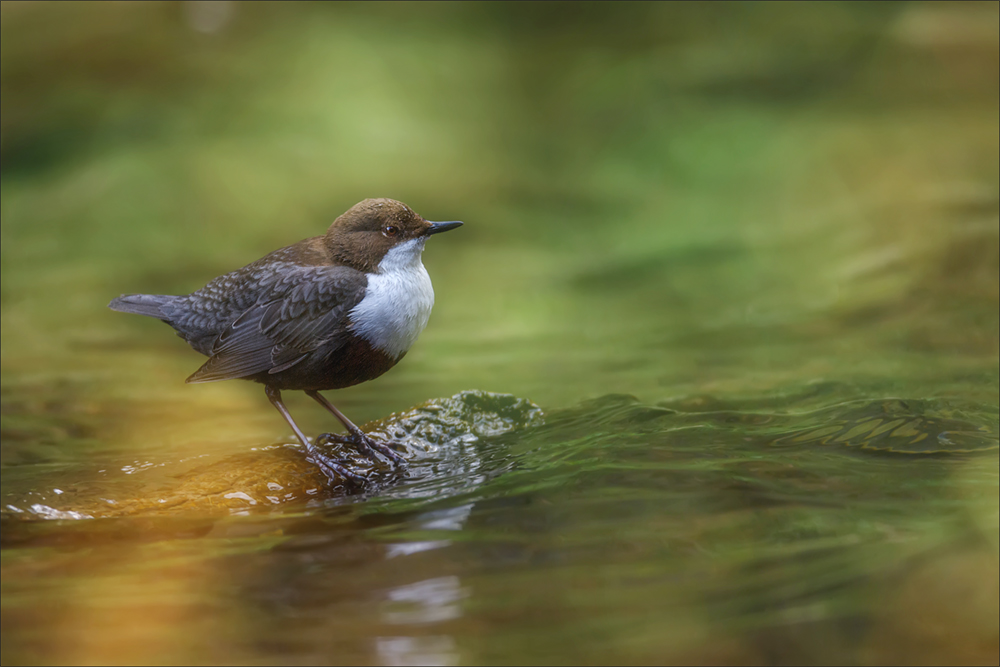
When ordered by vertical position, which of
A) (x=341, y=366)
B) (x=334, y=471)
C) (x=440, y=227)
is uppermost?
(x=440, y=227)

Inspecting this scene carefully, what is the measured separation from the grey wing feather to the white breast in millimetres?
61

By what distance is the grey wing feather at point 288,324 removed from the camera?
358cm

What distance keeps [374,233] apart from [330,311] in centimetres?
38

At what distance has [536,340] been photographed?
6.11 meters

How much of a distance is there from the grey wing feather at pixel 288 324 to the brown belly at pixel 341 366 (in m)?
0.04

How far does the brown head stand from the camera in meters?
3.69

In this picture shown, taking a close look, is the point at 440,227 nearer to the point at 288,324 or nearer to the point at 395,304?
the point at 395,304

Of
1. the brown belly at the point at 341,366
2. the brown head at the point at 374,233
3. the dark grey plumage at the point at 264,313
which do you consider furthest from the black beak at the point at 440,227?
the brown belly at the point at 341,366

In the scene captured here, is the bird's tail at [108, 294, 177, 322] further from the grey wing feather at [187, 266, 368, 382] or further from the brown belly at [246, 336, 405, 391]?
the brown belly at [246, 336, 405, 391]

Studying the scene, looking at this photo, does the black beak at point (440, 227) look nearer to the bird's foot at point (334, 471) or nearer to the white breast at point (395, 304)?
the white breast at point (395, 304)

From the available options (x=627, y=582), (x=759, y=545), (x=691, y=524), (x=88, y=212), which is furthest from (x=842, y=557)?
(x=88, y=212)

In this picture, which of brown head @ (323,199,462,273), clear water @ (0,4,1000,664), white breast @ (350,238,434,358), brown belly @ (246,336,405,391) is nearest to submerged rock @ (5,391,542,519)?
clear water @ (0,4,1000,664)

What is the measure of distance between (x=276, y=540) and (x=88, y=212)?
569cm

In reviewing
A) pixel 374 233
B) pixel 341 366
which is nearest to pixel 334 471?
pixel 341 366
